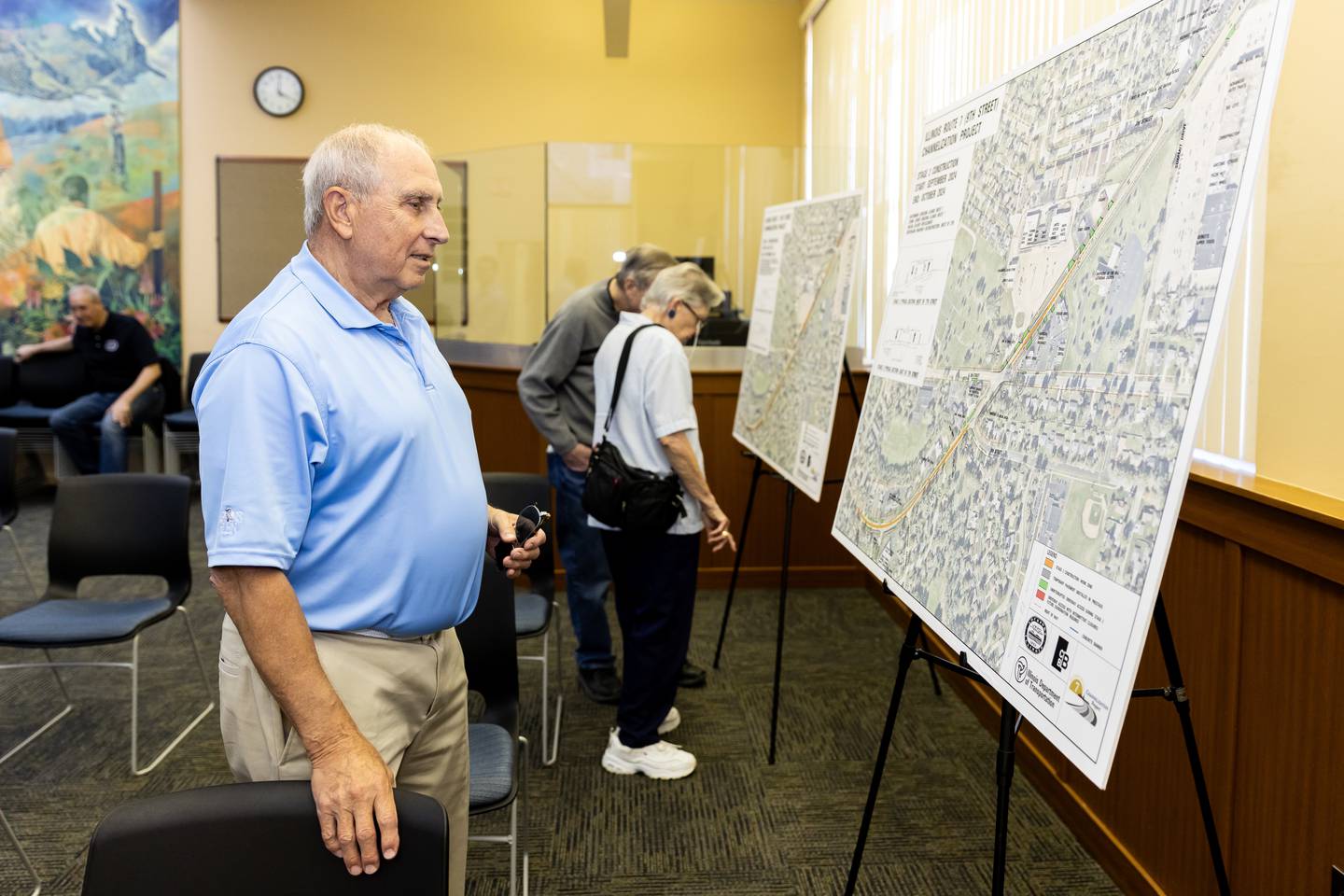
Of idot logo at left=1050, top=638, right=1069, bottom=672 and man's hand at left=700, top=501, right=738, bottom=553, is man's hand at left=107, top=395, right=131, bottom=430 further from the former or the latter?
idot logo at left=1050, top=638, right=1069, bottom=672

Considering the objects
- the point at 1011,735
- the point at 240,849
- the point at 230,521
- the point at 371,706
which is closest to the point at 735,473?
the point at 1011,735

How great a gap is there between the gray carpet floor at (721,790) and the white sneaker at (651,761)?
3 centimetres

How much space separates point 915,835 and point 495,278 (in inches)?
146

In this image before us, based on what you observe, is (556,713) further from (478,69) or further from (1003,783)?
(478,69)

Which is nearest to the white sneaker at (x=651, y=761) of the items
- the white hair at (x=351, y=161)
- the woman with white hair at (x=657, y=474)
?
the woman with white hair at (x=657, y=474)

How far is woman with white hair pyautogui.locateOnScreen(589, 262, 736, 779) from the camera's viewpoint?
276 cm

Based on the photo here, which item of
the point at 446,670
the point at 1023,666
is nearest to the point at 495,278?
the point at 446,670

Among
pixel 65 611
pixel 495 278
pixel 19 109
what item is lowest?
pixel 65 611

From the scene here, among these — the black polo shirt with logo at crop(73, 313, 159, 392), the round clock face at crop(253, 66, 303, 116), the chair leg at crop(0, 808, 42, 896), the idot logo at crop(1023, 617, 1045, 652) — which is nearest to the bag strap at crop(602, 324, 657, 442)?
the idot logo at crop(1023, 617, 1045, 652)

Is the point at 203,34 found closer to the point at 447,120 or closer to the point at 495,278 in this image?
the point at 447,120

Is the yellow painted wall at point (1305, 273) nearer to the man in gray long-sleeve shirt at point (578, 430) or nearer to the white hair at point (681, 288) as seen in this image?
the white hair at point (681, 288)

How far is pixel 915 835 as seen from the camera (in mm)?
2637

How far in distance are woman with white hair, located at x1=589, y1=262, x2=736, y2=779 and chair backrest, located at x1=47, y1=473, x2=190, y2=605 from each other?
139cm

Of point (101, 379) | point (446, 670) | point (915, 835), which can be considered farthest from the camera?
point (101, 379)
